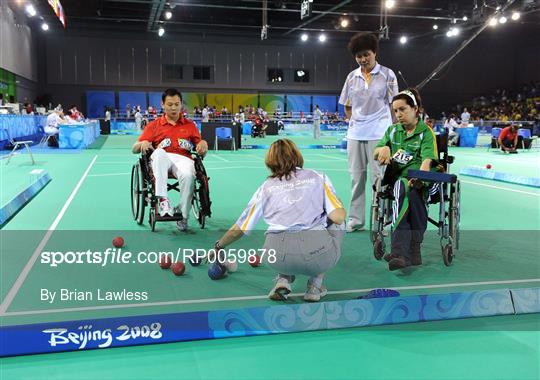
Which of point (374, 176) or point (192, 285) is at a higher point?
point (374, 176)

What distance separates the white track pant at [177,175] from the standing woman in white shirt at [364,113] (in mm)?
1425

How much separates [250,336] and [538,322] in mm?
1470

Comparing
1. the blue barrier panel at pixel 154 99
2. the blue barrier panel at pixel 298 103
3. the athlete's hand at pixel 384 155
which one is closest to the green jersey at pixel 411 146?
the athlete's hand at pixel 384 155

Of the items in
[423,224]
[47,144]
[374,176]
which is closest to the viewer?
[423,224]

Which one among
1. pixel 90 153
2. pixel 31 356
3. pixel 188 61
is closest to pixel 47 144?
pixel 90 153

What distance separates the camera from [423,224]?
3420 millimetres

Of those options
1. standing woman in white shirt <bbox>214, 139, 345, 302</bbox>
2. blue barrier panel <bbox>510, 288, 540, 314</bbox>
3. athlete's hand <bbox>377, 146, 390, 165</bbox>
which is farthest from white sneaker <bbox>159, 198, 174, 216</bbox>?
blue barrier panel <bbox>510, 288, 540, 314</bbox>

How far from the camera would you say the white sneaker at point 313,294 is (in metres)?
2.79

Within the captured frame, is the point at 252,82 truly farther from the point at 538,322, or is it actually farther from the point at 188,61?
the point at 538,322

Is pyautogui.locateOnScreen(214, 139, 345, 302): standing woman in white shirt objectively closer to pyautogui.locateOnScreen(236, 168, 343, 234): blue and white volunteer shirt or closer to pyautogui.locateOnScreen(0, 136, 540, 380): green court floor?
pyautogui.locateOnScreen(236, 168, 343, 234): blue and white volunteer shirt

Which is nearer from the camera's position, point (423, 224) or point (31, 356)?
point (31, 356)

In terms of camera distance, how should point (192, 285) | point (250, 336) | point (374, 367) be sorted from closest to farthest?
point (374, 367)
point (250, 336)
point (192, 285)

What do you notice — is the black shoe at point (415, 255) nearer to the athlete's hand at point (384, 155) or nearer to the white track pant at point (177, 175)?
the athlete's hand at point (384, 155)

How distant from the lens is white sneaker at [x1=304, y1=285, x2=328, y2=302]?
2791mm
